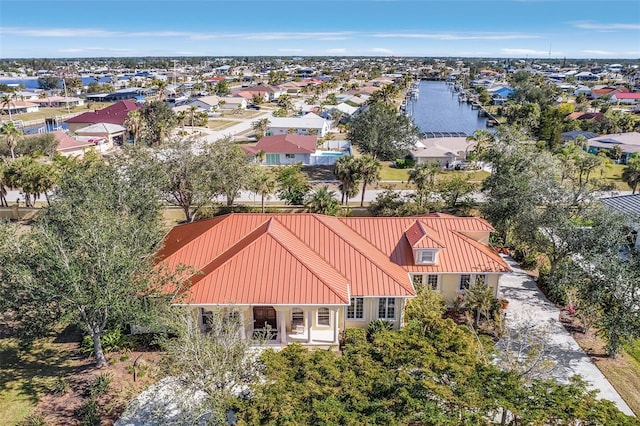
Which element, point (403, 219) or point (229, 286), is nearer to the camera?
point (229, 286)

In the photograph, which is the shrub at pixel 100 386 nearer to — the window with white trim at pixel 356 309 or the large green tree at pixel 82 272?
the large green tree at pixel 82 272

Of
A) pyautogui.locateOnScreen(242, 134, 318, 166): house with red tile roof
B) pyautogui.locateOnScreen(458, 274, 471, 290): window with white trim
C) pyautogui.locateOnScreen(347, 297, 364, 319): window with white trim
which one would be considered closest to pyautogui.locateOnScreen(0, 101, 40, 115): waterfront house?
pyautogui.locateOnScreen(242, 134, 318, 166): house with red tile roof

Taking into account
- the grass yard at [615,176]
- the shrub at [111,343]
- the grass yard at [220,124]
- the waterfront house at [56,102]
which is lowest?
the shrub at [111,343]

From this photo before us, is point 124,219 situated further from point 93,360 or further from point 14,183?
point 14,183

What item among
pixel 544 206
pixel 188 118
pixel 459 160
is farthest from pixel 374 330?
pixel 188 118

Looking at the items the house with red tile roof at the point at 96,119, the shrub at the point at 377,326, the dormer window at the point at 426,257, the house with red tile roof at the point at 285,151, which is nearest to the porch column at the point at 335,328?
the shrub at the point at 377,326

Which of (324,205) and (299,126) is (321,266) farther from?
(299,126)
